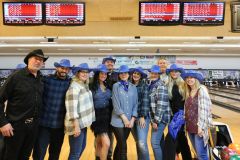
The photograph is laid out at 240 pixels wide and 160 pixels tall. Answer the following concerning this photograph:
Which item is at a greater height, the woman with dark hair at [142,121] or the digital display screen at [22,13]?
the digital display screen at [22,13]

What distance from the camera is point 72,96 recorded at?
2.98 meters

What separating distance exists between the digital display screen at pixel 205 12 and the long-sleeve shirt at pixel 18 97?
98.1 inches

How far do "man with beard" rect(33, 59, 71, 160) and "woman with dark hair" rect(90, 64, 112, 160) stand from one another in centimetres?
36

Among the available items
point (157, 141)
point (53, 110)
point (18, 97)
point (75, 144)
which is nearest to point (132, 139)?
point (157, 141)

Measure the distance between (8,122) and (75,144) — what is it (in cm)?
80

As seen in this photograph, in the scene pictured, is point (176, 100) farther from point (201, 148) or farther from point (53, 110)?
point (53, 110)

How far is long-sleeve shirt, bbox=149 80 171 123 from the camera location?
10.7 ft

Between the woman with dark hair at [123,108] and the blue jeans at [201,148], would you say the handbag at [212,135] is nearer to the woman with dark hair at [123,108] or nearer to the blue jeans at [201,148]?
the blue jeans at [201,148]

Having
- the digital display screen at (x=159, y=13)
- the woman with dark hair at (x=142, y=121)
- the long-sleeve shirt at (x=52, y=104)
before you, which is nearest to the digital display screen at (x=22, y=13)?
the digital display screen at (x=159, y=13)

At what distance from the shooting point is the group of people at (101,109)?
2666mm

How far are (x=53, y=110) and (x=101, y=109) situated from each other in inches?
22.3

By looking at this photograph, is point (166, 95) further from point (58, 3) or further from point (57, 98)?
point (58, 3)

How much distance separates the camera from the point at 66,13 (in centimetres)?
428

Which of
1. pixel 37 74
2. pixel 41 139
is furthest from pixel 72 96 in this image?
pixel 41 139
